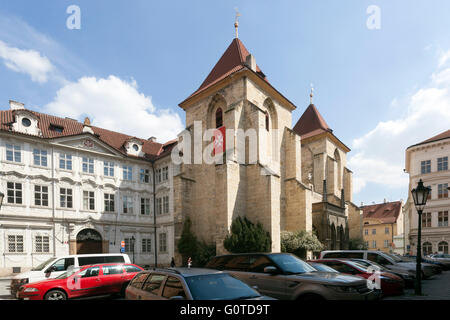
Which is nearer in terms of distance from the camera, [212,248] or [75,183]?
[212,248]

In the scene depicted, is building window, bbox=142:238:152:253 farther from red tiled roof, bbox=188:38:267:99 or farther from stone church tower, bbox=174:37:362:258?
red tiled roof, bbox=188:38:267:99

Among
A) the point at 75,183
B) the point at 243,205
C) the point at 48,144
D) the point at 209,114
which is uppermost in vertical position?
the point at 209,114

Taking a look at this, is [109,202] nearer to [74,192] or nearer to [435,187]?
[74,192]

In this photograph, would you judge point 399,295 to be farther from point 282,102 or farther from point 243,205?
point 282,102

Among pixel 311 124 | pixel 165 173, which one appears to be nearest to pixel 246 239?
pixel 165 173

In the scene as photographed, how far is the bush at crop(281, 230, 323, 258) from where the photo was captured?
2256 centimetres

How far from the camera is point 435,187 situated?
3616 cm

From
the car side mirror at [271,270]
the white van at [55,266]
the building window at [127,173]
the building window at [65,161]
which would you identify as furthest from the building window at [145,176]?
the car side mirror at [271,270]

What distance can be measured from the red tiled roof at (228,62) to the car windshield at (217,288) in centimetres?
2422

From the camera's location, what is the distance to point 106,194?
27.3 m

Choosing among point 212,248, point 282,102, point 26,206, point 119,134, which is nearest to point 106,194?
point 26,206

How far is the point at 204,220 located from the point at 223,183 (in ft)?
16.2

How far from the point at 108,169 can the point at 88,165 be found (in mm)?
1868

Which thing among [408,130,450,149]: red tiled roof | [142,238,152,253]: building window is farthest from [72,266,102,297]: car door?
[408,130,450,149]: red tiled roof
